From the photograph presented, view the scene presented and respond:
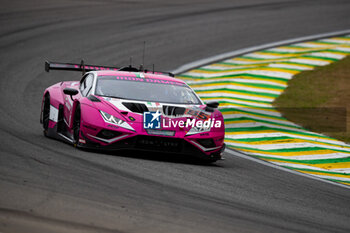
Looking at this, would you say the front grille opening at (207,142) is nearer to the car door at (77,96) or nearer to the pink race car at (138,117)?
the pink race car at (138,117)

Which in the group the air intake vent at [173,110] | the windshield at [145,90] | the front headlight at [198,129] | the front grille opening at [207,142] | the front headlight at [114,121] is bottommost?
the front grille opening at [207,142]

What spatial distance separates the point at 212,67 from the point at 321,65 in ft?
9.58

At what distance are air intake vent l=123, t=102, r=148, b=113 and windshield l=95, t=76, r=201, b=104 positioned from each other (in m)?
0.32

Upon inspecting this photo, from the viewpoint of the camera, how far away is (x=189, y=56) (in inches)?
761

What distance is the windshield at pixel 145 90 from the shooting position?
8.99 metres

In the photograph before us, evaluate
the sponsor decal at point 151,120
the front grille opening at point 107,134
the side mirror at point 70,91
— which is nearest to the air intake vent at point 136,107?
the sponsor decal at point 151,120

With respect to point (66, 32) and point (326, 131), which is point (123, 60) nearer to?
point (66, 32)

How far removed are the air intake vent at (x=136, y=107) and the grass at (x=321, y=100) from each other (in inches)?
184

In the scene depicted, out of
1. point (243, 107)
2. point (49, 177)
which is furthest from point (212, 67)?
point (49, 177)

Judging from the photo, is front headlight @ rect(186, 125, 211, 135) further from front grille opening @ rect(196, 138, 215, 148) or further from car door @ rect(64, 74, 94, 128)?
car door @ rect(64, 74, 94, 128)

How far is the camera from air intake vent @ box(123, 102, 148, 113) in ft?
27.6

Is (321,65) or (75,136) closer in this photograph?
(75,136)

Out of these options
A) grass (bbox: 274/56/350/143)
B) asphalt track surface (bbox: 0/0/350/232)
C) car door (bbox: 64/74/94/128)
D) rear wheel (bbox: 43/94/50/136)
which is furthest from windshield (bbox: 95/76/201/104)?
grass (bbox: 274/56/350/143)

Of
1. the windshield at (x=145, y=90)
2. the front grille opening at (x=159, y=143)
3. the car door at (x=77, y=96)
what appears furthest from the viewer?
the car door at (x=77, y=96)
